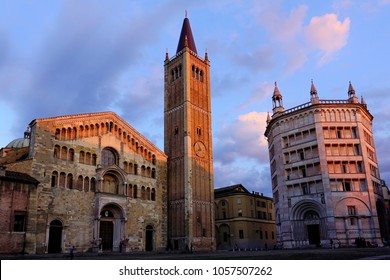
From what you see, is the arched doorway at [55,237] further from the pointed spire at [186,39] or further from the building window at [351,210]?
the building window at [351,210]

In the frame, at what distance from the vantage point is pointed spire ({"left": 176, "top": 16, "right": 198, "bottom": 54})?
54.7m

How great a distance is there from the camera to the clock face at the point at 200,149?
49.2 meters

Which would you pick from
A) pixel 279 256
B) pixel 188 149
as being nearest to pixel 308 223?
pixel 188 149

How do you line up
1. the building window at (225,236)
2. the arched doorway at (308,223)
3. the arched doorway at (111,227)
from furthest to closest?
1. the building window at (225,236)
2. the arched doorway at (308,223)
3. the arched doorway at (111,227)

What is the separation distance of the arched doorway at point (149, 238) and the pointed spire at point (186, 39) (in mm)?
26893

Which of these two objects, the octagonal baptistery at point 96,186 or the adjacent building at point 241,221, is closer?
the octagonal baptistery at point 96,186

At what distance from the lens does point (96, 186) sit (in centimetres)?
3938

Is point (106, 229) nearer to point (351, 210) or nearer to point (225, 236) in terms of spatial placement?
point (351, 210)

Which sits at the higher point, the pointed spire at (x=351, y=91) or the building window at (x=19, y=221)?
the pointed spire at (x=351, y=91)

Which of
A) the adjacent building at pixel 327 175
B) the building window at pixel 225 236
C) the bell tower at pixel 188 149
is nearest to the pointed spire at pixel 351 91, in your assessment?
the adjacent building at pixel 327 175

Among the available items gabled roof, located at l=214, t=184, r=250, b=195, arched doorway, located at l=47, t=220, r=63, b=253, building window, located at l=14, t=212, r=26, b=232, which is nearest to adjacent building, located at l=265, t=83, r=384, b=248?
gabled roof, located at l=214, t=184, r=250, b=195

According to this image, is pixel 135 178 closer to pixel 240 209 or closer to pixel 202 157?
pixel 202 157

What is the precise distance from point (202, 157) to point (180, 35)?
841 inches

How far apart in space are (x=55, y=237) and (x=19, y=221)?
4.45 meters
